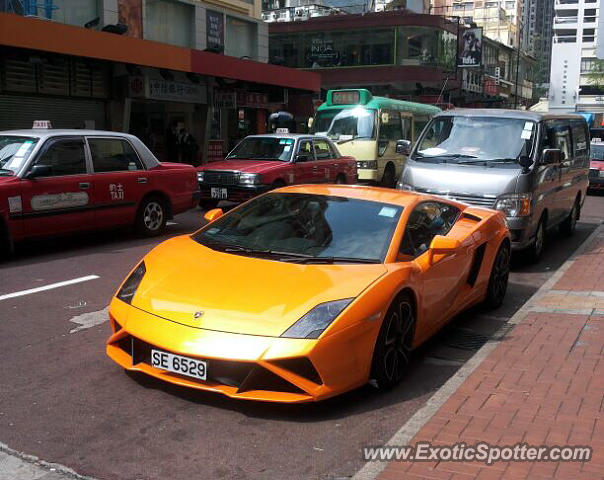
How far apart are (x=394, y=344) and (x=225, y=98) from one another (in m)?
20.8

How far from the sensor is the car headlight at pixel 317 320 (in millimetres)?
3820

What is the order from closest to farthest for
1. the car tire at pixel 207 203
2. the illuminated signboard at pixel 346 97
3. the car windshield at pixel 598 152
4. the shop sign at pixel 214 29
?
the car tire at pixel 207 203 → the illuminated signboard at pixel 346 97 → the car windshield at pixel 598 152 → the shop sign at pixel 214 29

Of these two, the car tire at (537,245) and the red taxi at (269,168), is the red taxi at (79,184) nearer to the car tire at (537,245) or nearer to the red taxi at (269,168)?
the red taxi at (269,168)

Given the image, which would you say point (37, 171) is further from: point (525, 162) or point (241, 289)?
point (525, 162)

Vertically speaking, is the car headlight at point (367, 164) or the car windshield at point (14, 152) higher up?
the car windshield at point (14, 152)

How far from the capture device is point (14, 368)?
4.69 m

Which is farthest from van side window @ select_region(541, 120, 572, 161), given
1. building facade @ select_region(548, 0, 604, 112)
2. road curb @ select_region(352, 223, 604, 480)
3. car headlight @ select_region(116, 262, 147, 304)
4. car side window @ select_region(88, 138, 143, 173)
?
building facade @ select_region(548, 0, 604, 112)

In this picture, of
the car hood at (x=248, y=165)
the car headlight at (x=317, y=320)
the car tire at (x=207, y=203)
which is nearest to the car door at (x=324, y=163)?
the car hood at (x=248, y=165)

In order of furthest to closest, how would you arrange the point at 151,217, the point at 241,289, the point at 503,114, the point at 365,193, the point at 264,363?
the point at 151,217 → the point at 503,114 → the point at 365,193 → the point at 241,289 → the point at 264,363

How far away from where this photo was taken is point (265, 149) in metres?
14.2

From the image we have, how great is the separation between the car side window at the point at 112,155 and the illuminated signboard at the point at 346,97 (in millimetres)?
10080

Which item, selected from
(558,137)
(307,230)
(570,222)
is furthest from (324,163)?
(307,230)

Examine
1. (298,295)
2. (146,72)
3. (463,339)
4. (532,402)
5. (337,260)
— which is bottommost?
(463,339)

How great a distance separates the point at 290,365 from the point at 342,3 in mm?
57529
